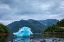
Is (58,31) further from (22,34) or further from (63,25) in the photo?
(22,34)

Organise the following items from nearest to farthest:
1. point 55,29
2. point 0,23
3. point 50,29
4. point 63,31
→ point 0,23 → point 63,31 → point 55,29 → point 50,29

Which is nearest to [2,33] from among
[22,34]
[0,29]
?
[0,29]

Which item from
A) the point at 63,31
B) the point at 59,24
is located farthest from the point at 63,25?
the point at 63,31

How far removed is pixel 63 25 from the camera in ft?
400

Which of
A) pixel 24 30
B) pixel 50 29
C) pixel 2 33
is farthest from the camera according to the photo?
pixel 50 29

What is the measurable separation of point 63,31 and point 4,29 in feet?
129

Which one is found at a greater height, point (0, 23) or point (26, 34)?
point (0, 23)

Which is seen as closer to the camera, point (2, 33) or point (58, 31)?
point (2, 33)

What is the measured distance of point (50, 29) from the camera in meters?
130

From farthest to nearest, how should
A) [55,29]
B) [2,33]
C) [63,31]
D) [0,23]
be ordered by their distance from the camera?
[55,29], [63,31], [0,23], [2,33]

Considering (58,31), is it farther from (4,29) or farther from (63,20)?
(4,29)

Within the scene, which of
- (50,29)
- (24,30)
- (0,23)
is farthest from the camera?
(50,29)

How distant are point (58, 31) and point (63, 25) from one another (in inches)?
374

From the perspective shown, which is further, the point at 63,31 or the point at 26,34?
the point at 63,31
